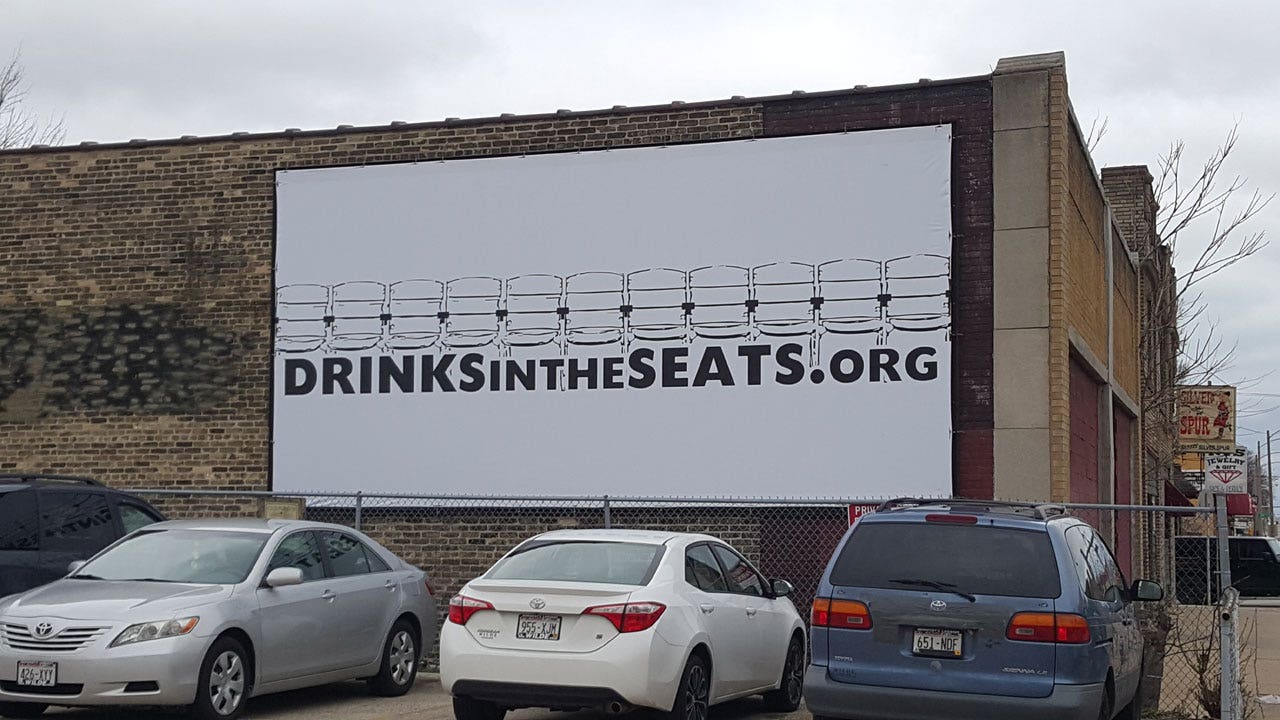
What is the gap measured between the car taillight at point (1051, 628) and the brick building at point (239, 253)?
7386 millimetres

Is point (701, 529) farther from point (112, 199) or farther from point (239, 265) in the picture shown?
point (112, 199)

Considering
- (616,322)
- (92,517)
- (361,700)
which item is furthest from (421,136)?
(361,700)

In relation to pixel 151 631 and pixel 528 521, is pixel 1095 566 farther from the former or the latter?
pixel 528 521

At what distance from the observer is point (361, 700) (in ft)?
41.2

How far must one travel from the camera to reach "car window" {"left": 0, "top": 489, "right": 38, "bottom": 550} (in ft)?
39.8

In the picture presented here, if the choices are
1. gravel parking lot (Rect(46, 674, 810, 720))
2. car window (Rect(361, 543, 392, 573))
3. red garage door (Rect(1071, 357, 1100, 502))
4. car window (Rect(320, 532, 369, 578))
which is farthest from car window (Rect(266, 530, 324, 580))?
red garage door (Rect(1071, 357, 1100, 502))

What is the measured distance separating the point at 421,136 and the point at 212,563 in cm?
822

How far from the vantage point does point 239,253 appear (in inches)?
744

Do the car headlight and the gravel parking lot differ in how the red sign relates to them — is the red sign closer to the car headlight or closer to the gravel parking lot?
the gravel parking lot

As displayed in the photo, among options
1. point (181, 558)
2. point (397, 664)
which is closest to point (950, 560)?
point (397, 664)

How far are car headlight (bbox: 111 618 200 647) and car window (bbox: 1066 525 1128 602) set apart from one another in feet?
20.0

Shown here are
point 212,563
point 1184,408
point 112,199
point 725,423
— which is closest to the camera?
point 212,563

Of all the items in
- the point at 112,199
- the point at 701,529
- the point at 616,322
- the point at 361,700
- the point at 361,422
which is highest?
the point at 112,199

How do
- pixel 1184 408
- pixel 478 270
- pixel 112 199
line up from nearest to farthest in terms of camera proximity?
1. pixel 478 270
2. pixel 112 199
3. pixel 1184 408
